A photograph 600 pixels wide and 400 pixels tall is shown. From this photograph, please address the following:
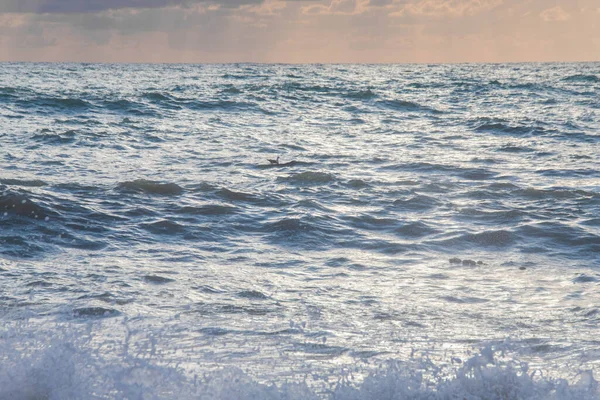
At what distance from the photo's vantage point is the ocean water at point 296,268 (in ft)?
16.2

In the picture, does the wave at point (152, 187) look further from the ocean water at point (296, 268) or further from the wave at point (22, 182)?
the wave at point (22, 182)

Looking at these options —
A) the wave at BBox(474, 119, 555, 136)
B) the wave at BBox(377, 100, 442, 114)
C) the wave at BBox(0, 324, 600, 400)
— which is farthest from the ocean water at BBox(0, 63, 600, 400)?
the wave at BBox(377, 100, 442, 114)

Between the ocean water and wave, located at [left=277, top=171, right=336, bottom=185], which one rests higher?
the ocean water

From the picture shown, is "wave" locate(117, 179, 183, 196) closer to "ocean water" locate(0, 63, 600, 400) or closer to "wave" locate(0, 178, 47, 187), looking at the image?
"ocean water" locate(0, 63, 600, 400)

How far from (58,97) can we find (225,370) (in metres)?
26.7

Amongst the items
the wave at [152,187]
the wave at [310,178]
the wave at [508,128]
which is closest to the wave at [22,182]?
the wave at [152,187]

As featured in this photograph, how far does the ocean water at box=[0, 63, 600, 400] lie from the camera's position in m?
4.94

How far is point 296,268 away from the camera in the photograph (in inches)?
319

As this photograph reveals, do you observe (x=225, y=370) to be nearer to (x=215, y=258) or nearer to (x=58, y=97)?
(x=215, y=258)

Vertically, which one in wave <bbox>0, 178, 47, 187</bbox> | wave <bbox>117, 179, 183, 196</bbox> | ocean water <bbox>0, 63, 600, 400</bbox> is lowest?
wave <bbox>0, 178, 47, 187</bbox>

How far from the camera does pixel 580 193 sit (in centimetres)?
1238

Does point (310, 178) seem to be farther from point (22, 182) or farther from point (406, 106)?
point (406, 106)

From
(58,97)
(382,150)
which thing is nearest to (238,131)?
(382,150)

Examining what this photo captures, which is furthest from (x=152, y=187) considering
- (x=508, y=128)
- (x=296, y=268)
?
(x=508, y=128)
